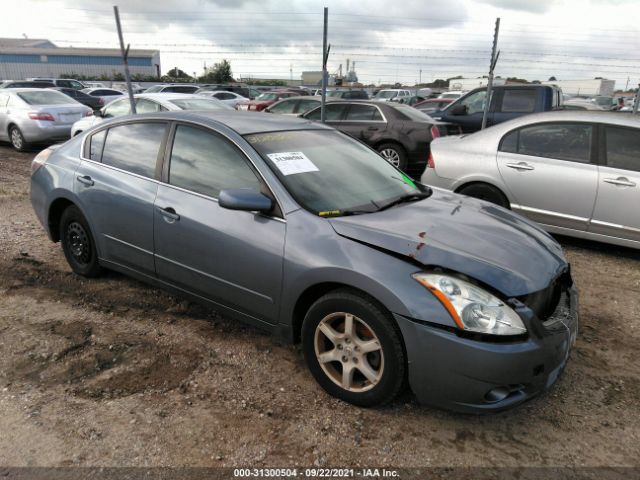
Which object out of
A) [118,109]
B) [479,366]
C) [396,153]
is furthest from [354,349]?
[118,109]

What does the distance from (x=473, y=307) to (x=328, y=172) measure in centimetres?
138

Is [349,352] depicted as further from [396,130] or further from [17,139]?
[17,139]

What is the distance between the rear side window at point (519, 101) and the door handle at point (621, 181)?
5220 mm

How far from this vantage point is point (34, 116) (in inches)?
426

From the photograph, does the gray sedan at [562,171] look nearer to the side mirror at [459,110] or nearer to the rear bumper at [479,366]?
the rear bumper at [479,366]

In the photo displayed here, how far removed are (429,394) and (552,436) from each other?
713 millimetres

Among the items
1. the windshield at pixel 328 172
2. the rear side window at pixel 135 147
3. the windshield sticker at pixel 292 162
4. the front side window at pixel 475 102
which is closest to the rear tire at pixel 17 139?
the rear side window at pixel 135 147

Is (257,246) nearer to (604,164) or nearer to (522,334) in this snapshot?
(522,334)

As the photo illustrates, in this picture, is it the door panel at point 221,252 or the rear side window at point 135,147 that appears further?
the rear side window at point 135,147

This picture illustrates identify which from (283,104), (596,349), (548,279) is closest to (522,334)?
(548,279)

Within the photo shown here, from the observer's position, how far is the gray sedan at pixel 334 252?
7.83ft

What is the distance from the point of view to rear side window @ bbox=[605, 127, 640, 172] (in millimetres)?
4891

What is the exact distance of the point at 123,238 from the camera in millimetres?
3689

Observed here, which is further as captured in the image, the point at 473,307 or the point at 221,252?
the point at 221,252
